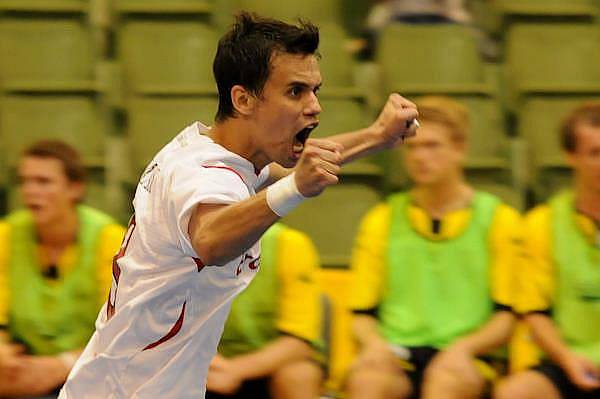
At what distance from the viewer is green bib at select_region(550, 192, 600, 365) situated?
168 inches

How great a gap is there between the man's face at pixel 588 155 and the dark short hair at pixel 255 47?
1871 mm

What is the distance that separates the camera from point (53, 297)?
14.4 feet

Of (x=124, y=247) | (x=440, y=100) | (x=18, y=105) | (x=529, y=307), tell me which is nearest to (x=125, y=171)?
(x=18, y=105)

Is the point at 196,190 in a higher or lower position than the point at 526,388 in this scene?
higher

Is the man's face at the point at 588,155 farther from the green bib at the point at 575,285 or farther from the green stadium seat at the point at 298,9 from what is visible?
the green stadium seat at the point at 298,9

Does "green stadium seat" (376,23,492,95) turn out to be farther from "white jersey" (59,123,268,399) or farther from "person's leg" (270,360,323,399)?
"white jersey" (59,123,268,399)

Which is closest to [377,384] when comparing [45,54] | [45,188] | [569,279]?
[569,279]

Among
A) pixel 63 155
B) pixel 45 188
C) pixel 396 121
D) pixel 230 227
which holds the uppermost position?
pixel 396 121

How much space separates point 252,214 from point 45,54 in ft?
12.0

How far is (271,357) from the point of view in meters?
4.24

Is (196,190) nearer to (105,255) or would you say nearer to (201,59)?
(105,255)

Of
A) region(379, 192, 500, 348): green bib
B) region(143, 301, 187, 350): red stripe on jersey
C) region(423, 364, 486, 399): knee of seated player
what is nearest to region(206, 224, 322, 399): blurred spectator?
region(379, 192, 500, 348): green bib

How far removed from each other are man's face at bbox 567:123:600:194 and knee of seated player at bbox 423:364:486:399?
2.58ft

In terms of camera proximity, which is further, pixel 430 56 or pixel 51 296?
pixel 430 56
